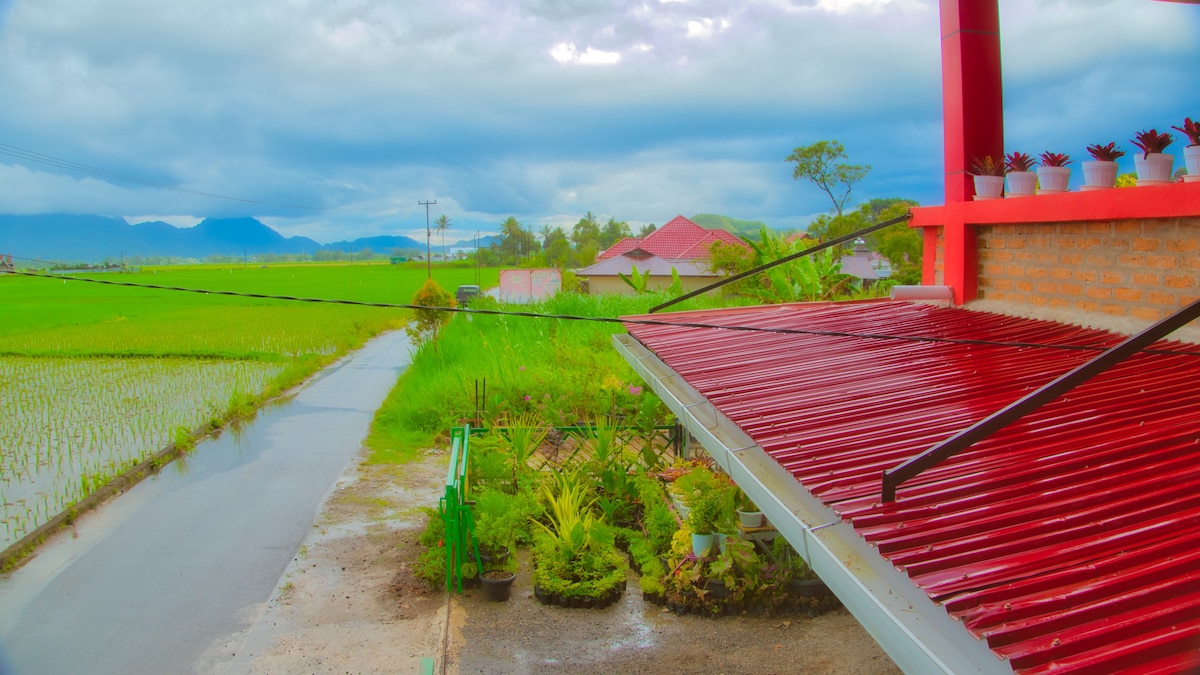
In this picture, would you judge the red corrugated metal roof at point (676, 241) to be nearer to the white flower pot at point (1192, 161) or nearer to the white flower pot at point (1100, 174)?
the white flower pot at point (1100, 174)

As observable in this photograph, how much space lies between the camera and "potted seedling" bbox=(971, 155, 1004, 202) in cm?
684

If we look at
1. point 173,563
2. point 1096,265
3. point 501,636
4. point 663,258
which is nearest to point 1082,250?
point 1096,265

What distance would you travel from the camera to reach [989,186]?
22.6 ft

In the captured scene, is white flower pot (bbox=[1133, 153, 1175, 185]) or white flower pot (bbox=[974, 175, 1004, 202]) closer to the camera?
white flower pot (bbox=[1133, 153, 1175, 185])

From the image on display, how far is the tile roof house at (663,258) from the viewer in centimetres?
4648

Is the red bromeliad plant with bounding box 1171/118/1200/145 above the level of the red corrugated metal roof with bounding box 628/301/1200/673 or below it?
above

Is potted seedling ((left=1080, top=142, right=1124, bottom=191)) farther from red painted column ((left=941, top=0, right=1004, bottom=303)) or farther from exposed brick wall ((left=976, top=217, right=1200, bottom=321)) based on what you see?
red painted column ((left=941, top=0, right=1004, bottom=303))

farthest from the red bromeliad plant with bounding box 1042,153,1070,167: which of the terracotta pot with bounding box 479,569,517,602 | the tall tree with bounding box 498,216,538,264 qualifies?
the tall tree with bounding box 498,216,538,264

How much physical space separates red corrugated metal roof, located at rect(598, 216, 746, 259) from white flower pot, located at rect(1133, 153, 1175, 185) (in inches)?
1822

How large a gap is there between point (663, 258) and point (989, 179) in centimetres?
4520

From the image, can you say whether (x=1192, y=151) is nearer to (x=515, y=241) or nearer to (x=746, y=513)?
(x=746, y=513)

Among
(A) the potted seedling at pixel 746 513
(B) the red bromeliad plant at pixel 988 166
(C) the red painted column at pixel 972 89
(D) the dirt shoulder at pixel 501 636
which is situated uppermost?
(C) the red painted column at pixel 972 89

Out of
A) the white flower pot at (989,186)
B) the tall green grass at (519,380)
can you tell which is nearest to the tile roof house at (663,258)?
the tall green grass at (519,380)

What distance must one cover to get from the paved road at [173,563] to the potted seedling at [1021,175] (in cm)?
667
